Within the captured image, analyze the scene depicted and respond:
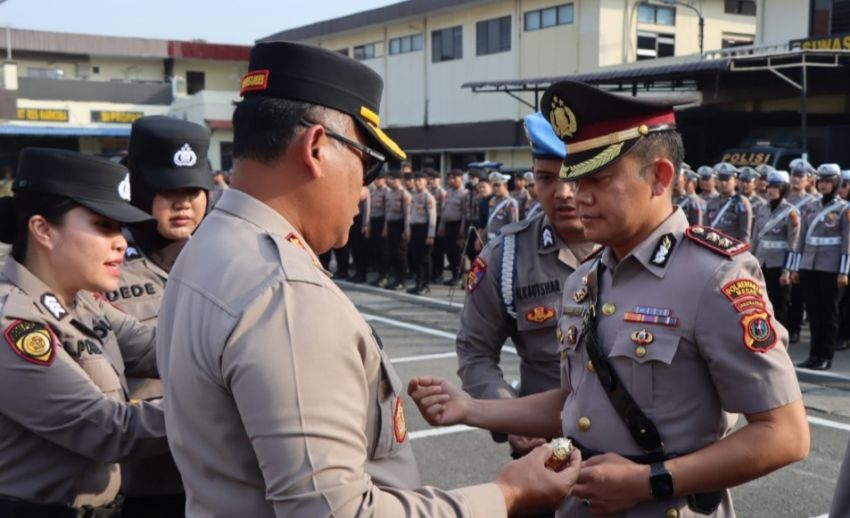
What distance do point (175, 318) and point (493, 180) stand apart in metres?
14.1

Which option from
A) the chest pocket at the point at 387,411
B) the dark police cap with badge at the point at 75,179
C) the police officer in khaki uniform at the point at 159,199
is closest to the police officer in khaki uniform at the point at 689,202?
the police officer in khaki uniform at the point at 159,199

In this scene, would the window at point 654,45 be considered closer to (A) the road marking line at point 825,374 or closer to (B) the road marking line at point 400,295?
(B) the road marking line at point 400,295

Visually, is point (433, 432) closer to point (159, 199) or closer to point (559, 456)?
point (159, 199)

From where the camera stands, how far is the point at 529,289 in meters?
3.37

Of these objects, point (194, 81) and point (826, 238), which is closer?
point (826, 238)

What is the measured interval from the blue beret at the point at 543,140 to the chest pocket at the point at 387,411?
1.73 meters

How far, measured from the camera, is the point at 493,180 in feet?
51.4

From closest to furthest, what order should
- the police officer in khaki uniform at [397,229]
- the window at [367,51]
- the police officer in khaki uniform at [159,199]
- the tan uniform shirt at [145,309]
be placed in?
the tan uniform shirt at [145,309] < the police officer in khaki uniform at [159,199] < the police officer in khaki uniform at [397,229] < the window at [367,51]

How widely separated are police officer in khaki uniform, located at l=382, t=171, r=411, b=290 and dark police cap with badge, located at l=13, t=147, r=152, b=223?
13.2 meters

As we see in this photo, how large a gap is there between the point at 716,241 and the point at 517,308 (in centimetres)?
119

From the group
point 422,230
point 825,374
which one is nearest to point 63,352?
point 825,374

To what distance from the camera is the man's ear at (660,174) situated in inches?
92.6

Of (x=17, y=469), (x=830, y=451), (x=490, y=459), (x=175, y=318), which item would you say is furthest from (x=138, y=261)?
(x=830, y=451)

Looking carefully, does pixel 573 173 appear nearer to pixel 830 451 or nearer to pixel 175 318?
pixel 175 318
